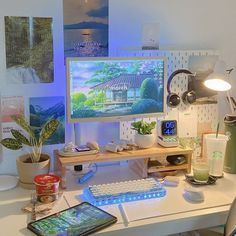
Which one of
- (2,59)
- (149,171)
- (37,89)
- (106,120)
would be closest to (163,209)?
(149,171)

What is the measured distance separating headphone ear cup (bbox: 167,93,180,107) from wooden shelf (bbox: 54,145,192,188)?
259mm

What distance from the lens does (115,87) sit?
1.76 m

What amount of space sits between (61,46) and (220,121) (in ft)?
3.26

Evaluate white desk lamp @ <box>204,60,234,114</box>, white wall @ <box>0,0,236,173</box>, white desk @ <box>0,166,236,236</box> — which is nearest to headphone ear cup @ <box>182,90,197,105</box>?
white desk lamp @ <box>204,60,234,114</box>

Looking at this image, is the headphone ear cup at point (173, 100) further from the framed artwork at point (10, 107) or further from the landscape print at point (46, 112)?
the framed artwork at point (10, 107)

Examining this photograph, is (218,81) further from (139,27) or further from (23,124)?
(23,124)

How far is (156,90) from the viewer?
6.03ft

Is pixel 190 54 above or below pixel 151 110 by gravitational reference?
above

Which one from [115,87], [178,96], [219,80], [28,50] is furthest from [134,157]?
[28,50]

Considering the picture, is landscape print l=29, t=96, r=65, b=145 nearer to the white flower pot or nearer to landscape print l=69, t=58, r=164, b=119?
landscape print l=69, t=58, r=164, b=119

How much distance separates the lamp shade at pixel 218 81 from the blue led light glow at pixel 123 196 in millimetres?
583

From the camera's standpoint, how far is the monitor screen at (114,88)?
1687mm

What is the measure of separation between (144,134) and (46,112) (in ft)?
1.56

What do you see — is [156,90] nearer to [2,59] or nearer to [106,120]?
[106,120]
